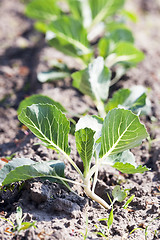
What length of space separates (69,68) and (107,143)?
5.72ft

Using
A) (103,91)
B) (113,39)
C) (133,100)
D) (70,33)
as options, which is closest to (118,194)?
(133,100)

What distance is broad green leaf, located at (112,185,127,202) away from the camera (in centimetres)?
174

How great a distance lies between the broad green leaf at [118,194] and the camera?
5.72 ft

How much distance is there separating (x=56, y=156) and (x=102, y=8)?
2203 mm

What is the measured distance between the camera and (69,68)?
3.29 metres

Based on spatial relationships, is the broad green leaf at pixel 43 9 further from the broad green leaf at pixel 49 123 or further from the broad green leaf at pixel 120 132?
the broad green leaf at pixel 120 132

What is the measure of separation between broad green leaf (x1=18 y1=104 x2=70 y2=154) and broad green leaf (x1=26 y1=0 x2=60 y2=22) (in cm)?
229

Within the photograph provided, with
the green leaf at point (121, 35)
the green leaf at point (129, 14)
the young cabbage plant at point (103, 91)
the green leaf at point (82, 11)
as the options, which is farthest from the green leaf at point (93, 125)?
the green leaf at point (129, 14)

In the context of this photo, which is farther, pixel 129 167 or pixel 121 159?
pixel 121 159

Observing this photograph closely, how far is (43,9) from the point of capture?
365cm

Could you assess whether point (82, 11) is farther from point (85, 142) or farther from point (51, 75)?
point (85, 142)

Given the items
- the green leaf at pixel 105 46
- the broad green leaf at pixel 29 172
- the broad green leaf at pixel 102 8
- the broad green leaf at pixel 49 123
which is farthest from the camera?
the broad green leaf at pixel 102 8

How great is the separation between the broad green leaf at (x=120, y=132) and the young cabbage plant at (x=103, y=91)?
578 mm

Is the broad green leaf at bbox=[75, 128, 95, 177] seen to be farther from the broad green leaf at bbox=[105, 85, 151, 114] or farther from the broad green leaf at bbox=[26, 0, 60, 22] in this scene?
the broad green leaf at bbox=[26, 0, 60, 22]
